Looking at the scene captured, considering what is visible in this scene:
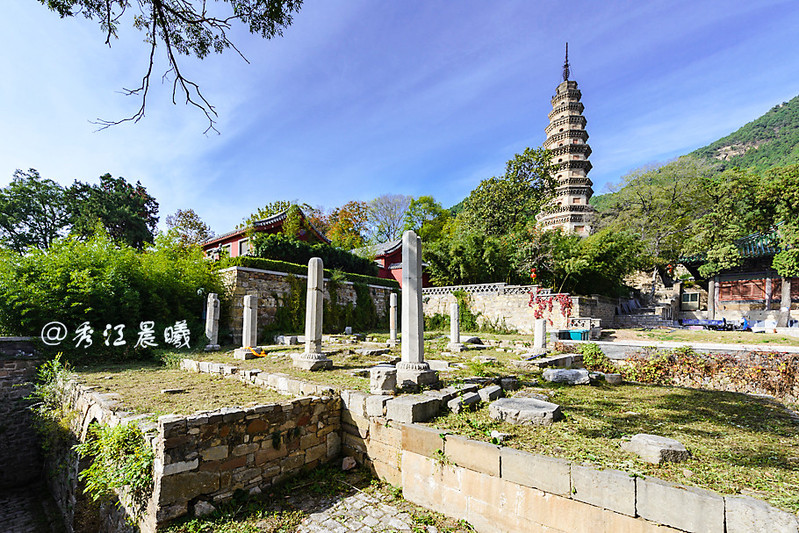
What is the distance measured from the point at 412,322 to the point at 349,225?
26604mm

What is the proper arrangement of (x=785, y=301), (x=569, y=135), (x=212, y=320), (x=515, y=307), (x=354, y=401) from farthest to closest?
(x=569, y=135) < (x=785, y=301) < (x=515, y=307) < (x=212, y=320) < (x=354, y=401)

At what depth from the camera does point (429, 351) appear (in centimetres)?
983

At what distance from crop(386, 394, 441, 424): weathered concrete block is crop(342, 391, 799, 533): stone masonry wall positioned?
99 mm

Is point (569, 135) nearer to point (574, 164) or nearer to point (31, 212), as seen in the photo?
point (574, 164)

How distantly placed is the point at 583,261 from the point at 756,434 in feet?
44.3

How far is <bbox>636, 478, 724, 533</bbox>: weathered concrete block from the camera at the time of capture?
2.32 meters

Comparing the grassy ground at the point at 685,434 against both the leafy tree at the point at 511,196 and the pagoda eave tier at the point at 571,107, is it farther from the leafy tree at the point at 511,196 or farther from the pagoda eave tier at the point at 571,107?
the pagoda eave tier at the point at 571,107

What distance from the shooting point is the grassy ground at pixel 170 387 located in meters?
5.03

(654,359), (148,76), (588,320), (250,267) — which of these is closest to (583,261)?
(588,320)

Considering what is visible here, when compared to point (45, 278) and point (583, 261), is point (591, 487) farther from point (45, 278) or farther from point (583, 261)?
point (583, 261)

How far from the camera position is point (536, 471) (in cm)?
307

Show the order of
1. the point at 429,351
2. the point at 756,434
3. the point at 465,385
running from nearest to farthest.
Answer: the point at 756,434 → the point at 465,385 → the point at 429,351

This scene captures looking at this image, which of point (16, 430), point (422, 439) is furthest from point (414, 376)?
point (16, 430)

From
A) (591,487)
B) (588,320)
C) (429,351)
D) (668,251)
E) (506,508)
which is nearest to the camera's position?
(591,487)
